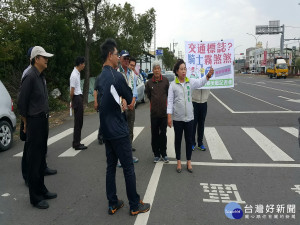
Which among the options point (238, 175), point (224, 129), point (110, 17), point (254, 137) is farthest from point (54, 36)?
point (238, 175)

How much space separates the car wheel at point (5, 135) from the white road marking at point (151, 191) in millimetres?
3701

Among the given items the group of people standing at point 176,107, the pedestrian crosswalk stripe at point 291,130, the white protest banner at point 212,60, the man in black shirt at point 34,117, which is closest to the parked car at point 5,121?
the man in black shirt at point 34,117

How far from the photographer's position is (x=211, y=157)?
575cm

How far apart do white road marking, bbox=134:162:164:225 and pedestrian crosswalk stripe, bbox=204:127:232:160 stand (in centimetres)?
128

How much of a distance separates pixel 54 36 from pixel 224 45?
11.2 meters

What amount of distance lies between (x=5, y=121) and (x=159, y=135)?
3748mm

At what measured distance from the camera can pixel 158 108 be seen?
535 cm

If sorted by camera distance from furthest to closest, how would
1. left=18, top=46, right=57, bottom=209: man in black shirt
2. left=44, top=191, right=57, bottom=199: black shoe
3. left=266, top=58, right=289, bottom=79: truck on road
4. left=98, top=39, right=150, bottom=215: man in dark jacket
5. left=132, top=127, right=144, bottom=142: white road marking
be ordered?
left=266, top=58, right=289, bottom=79: truck on road, left=132, top=127, right=144, bottom=142: white road marking, left=44, top=191, right=57, bottom=199: black shoe, left=18, top=46, right=57, bottom=209: man in black shirt, left=98, top=39, right=150, bottom=215: man in dark jacket

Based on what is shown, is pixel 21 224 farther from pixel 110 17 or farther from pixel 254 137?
pixel 110 17

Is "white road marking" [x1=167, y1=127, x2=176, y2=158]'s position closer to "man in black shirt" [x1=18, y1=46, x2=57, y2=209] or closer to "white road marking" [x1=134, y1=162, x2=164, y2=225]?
"white road marking" [x1=134, y1=162, x2=164, y2=225]

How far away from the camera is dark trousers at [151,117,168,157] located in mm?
5449

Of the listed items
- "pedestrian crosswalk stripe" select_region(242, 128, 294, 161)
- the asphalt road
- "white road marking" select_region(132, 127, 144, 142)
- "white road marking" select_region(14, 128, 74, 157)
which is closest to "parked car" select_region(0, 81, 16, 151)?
the asphalt road

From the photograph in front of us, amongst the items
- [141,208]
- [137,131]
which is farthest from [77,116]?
[141,208]

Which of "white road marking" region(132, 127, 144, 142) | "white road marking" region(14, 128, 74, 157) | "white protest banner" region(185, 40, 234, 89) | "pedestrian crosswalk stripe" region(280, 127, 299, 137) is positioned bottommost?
"pedestrian crosswalk stripe" region(280, 127, 299, 137)
